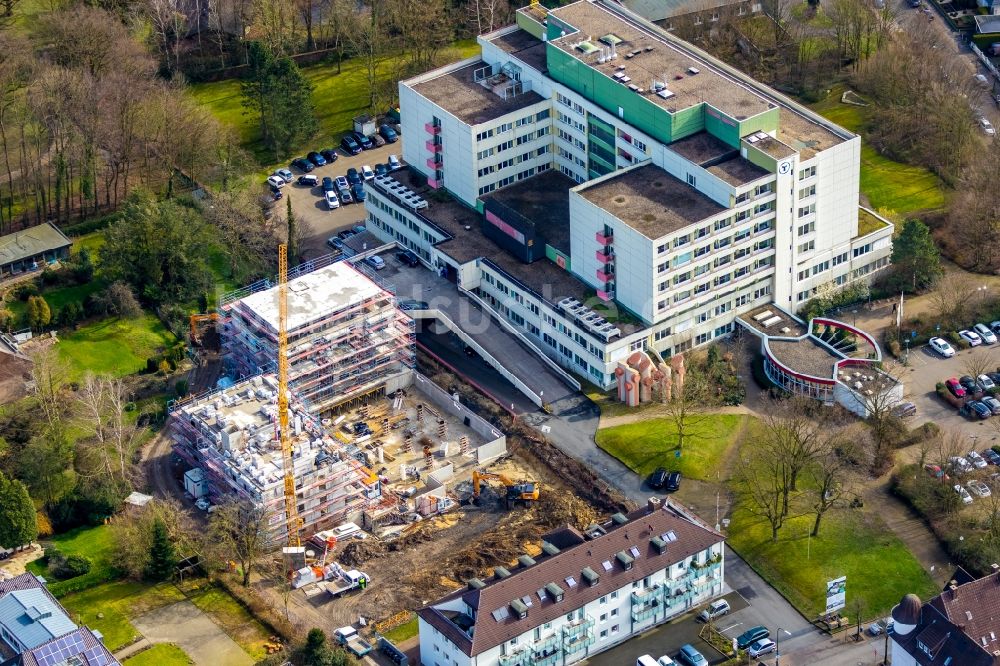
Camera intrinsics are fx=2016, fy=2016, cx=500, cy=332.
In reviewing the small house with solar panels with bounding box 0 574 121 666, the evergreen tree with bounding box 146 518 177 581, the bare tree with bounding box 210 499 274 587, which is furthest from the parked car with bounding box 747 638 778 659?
the small house with solar panels with bounding box 0 574 121 666

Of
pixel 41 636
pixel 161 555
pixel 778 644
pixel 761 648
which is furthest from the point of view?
pixel 161 555

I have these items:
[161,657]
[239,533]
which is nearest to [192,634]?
[161,657]

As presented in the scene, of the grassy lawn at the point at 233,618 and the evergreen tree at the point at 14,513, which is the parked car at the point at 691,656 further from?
the evergreen tree at the point at 14,513

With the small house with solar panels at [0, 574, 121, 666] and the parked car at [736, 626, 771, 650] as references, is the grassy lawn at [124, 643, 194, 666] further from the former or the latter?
the parked car at [736, 626, 771, 650]

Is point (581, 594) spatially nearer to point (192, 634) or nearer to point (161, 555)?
point (192, 634)

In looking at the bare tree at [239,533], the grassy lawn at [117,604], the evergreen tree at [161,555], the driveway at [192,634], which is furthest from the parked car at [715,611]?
the evergreen tree at [161,555]

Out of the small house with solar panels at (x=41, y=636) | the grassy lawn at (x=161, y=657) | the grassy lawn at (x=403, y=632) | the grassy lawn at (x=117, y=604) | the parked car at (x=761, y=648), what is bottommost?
the parked car at (x=761, y=648)
